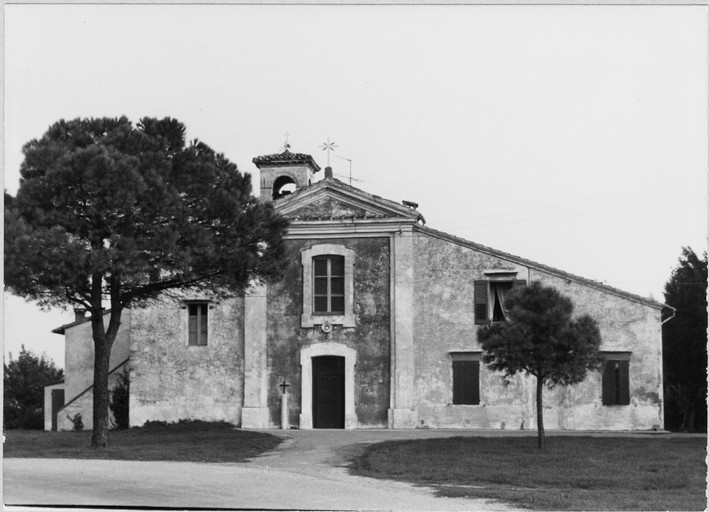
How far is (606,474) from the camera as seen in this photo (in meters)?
17.1

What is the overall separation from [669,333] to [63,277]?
19717 mm

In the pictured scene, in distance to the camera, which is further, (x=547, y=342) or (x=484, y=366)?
(x=484, y=366)

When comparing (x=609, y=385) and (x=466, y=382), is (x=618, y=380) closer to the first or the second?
(x=609, y=385)

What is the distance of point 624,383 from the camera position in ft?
90.7

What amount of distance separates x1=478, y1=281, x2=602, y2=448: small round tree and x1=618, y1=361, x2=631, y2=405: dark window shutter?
6681mm

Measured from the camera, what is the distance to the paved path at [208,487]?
46.0 ft

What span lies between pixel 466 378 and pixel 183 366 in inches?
330

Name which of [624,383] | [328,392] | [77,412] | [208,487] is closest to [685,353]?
[624,383]

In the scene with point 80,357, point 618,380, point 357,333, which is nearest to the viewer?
point 618,380

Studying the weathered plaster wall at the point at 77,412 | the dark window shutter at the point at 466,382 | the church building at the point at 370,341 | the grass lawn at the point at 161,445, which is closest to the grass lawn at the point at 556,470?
the grass lawn at the point at 161,445

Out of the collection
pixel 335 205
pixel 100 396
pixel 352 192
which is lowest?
pixel 100 396

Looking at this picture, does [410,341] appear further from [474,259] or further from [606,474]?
[606,474]

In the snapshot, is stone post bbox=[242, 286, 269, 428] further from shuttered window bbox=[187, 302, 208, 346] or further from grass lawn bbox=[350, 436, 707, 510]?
grass lawn bbox=[350, 436, 707, 510]

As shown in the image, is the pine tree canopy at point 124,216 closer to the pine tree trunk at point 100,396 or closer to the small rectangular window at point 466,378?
the pine tree trunk at point 100,396
